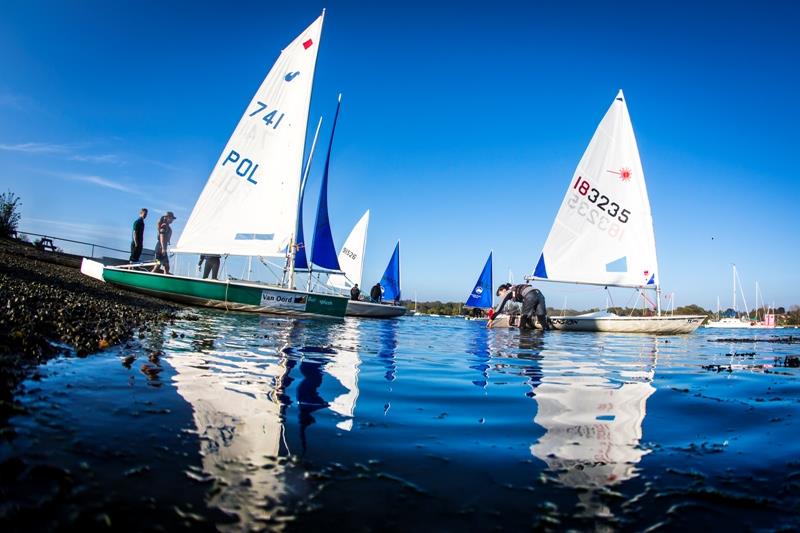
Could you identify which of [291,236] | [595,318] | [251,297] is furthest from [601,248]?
[251,297]

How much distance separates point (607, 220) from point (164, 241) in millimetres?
18720

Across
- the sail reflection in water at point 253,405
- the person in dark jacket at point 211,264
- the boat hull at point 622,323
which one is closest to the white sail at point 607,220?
the boat hull at point 622,323

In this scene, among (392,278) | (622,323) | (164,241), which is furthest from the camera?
(392,278)

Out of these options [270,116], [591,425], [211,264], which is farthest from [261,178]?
[591,425]

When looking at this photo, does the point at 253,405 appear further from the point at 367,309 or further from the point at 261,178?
the point at 367,309

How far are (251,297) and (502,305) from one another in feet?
31.9

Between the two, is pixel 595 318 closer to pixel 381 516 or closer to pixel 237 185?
pixel 237 185

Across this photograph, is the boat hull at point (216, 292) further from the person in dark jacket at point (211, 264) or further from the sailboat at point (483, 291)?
the sailboat at point (483, 291)

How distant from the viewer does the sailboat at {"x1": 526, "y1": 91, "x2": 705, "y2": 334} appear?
21.4 metres

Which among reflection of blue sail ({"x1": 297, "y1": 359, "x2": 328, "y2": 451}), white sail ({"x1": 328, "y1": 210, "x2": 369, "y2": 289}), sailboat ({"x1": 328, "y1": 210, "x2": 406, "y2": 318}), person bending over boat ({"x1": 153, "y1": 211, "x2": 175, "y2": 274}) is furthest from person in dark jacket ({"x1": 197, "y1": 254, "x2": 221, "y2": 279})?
white sail ({"x1": 328, "y1": 210, "x2": 369, "y2": 289})

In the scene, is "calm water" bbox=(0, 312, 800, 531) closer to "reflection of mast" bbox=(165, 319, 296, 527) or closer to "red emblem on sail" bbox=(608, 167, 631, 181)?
"reflection of mast" bbox=(165, 319, 296, 527)

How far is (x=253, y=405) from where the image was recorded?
3.05 meters

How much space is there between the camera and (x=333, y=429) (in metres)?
2.68

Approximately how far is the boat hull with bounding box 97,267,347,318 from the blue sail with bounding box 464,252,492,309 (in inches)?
1427
